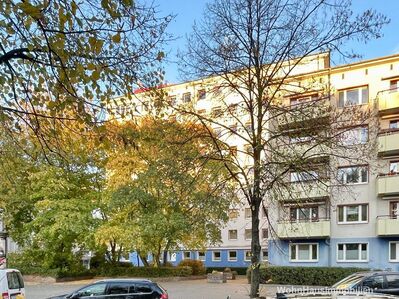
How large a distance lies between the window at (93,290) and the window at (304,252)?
23037 mm

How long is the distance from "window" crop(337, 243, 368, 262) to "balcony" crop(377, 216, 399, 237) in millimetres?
2045

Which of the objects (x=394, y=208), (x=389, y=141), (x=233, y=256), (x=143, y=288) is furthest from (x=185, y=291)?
(x=233, y=256)

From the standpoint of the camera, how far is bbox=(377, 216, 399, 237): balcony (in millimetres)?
32812

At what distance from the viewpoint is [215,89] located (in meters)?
16.6

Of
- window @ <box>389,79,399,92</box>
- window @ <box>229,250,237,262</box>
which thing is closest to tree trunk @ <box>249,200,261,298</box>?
window @ <box>389,79,399,92</box>

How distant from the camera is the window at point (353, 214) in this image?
116ft

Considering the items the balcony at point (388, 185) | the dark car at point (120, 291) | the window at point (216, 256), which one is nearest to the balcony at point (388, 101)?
the balcony at point (388, 185)

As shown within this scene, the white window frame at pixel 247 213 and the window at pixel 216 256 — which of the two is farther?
the window at pixel 216 256

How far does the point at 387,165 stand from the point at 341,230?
5592mm

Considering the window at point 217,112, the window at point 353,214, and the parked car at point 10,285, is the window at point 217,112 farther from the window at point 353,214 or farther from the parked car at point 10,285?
the window at point 353,214

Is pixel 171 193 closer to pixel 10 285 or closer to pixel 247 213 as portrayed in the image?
pixel 10 285

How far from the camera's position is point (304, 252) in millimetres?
37375

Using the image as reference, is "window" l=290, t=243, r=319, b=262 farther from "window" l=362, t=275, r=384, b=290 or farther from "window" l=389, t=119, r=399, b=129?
"window" l=362, t=275, r=384, b=290

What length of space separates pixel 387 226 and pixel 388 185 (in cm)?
268
